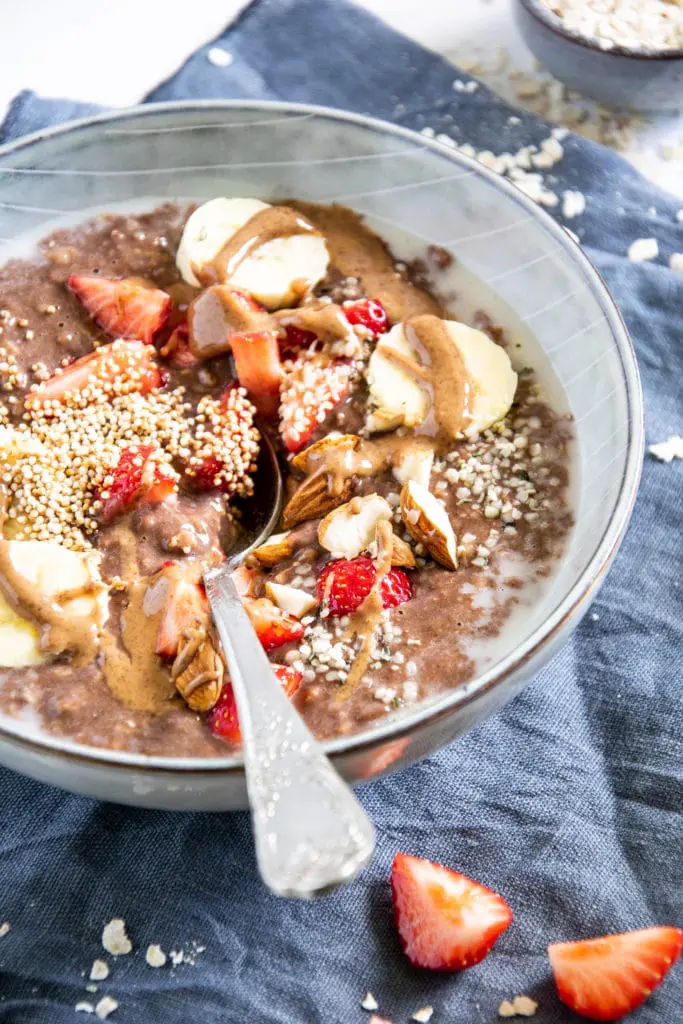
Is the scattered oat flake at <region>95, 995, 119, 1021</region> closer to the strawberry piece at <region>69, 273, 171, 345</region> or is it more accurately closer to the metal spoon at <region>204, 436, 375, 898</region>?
the metal spoon at <region>204, 436, 375, 898</region>

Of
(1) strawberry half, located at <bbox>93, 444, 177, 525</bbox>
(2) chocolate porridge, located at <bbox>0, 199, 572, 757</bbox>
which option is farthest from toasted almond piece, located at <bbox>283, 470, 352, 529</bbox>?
(1) strawberry half, located at <bbox>93, 444, 177, 525</bbox>

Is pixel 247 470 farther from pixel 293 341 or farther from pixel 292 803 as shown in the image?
pixel 292 803

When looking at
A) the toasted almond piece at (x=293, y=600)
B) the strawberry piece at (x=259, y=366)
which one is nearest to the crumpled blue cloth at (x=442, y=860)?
the toasted almond piece at (x=293, y=600)

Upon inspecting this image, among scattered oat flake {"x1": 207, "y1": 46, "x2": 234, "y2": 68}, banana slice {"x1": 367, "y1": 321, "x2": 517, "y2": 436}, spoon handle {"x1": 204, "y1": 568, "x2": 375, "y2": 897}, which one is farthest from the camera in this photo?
scattered oat flake {"x1": 207, "y1": 46, "x2": 234, "y2": 68}

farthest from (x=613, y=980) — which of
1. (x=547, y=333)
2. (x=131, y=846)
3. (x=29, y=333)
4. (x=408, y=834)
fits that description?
(x=29, y=333)

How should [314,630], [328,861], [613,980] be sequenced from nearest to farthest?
[328,861], [613,980], [314,630]

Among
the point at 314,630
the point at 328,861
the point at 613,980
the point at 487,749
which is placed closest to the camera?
the point at 328,861

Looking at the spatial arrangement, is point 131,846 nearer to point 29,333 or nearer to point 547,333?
point 29,333
